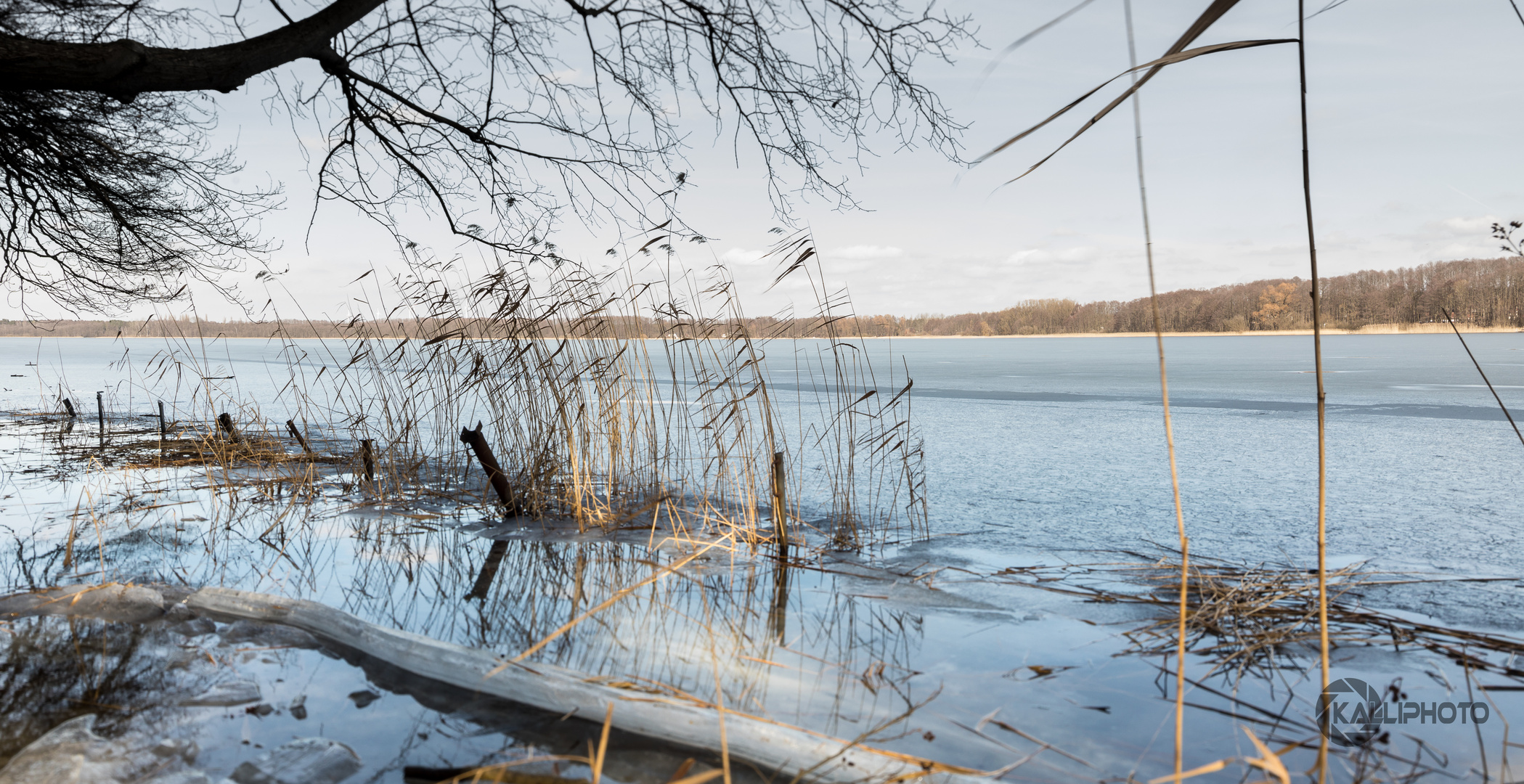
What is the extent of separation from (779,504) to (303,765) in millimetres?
2210

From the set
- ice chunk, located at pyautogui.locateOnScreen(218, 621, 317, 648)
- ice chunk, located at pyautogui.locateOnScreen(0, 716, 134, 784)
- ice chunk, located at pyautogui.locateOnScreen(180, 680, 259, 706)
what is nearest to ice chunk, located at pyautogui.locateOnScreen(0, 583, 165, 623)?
ice chunk, located at pyautogui.locateOnScreen(218, 621, 317, 648)

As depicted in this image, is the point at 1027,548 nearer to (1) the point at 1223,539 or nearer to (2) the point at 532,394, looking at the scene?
(1) the point at 1223,539

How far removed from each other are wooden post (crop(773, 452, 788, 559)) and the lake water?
222 mm

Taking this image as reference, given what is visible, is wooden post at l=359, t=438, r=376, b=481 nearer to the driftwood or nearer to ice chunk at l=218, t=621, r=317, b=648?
the driftwood

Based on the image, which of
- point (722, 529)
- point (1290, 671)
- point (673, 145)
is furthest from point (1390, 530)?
point (673, 145)

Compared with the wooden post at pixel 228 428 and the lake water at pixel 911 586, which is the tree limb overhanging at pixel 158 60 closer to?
the lake water at pixel 911 586

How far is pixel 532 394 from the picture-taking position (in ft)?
14.3

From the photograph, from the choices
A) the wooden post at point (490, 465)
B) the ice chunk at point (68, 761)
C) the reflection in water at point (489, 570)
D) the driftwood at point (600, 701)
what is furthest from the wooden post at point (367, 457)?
the ice chunk at point (68, 761)

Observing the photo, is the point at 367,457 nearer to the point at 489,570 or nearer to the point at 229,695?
the point at 489,570

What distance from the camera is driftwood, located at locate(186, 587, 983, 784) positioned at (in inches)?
60.8

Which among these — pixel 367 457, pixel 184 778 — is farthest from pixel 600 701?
pixel 367 457

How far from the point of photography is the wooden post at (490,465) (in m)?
3.97

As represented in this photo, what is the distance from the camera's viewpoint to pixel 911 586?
3.02 meters

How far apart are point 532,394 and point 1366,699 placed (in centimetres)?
369
